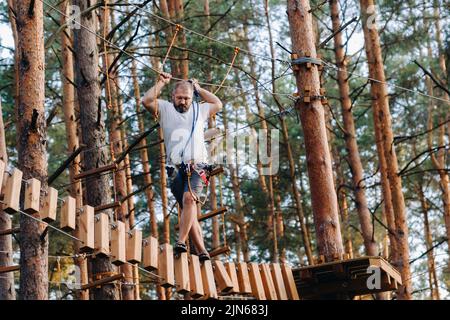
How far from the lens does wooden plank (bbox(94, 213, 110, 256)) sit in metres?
6.42

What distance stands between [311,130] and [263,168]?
38.9 feet

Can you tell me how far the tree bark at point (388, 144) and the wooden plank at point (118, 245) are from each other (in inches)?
240

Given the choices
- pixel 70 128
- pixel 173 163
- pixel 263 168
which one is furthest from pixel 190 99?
pixel 263 168

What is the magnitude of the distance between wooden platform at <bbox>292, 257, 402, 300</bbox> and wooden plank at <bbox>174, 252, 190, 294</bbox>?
4.76ft

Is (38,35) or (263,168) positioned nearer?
(38,35)

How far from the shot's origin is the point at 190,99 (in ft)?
23.2

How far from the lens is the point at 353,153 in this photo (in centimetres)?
1408

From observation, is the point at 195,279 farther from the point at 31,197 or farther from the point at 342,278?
the point at 342,278

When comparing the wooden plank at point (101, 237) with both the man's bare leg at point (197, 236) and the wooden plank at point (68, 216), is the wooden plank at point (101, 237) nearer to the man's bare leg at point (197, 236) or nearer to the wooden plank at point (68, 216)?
the wooden plank at point (68, 216)

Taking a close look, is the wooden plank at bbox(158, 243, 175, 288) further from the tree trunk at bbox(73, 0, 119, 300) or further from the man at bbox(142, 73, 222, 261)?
the tree trunk at bbox(73, 0, 119, 300)

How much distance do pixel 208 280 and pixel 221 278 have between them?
0.13m

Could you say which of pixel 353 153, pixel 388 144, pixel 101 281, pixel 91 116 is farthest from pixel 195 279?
pixel 353 153
